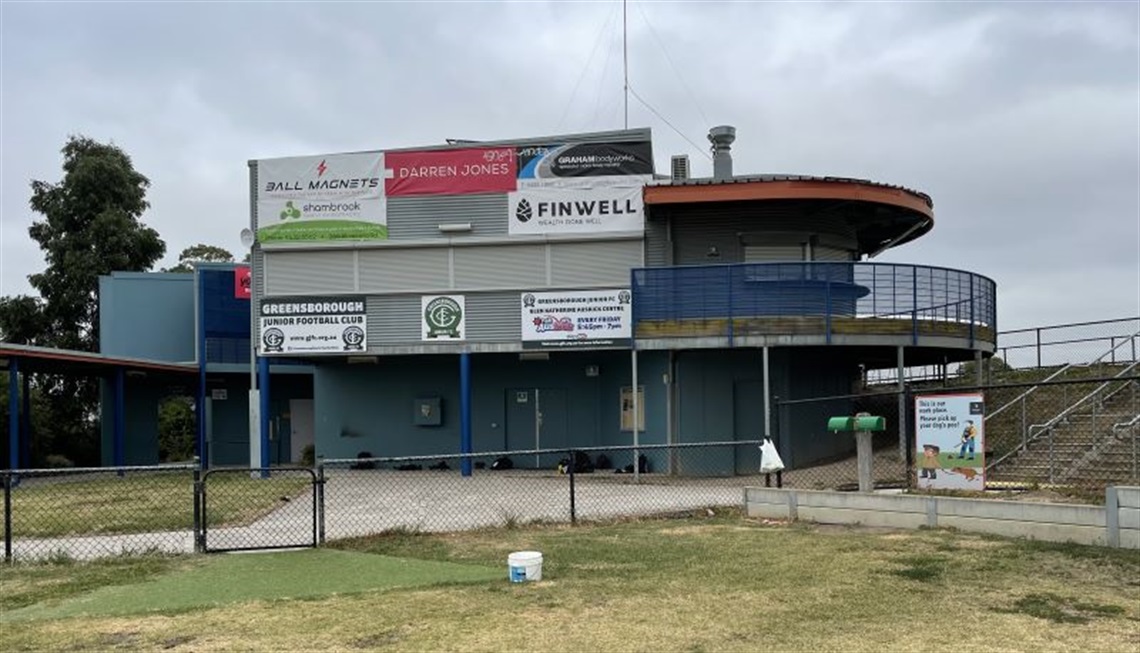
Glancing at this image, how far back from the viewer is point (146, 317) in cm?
3203

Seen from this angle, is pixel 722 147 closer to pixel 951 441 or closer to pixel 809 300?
pixel 809 300

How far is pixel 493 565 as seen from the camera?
31.7 feet

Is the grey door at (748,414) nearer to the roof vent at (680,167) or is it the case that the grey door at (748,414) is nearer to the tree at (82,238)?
the roof vent at (680,167)

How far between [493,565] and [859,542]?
4076 mm

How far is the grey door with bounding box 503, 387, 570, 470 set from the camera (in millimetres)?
23875

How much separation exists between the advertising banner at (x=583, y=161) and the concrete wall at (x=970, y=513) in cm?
1037

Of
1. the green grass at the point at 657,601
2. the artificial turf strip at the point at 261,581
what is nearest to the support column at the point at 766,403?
the green grass at the point at 657,601

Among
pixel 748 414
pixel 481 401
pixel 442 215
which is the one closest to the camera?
pixel 748 414

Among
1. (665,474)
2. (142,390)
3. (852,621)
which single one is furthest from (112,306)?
(852,621)

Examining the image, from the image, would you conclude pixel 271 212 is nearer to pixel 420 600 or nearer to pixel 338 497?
pixel 338 497

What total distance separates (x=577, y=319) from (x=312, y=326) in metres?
6.55

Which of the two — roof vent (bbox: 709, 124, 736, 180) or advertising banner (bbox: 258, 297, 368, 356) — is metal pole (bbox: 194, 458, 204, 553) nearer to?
advertising banner (bbox: 258, 297, 368, 356)

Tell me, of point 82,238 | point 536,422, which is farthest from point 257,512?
point 82,238

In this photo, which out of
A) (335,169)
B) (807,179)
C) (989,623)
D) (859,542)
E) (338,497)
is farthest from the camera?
→ (335,169)
